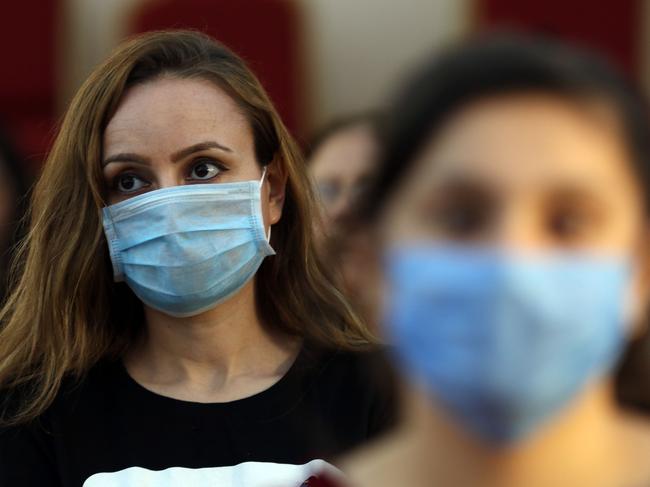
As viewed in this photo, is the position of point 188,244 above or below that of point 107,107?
below

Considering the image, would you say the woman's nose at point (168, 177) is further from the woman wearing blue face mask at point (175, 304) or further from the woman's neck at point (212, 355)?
the woman's neck at point (212, 355)

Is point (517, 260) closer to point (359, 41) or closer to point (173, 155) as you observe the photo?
point (173, 155)

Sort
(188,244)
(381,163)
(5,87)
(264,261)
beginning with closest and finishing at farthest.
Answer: (381,163), (188,244), (264,261), (5,87)

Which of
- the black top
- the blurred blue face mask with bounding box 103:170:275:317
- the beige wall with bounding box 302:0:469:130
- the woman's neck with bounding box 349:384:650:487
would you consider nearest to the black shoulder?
the black top

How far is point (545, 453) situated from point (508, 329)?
0.17 meters

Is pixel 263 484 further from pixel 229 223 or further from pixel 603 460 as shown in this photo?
pixel 603 460

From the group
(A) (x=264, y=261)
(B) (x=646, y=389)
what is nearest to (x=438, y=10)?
(A) (x=264, y=261)

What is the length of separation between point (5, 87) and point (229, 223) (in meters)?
4.32

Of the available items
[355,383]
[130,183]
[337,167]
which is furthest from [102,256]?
[337,167]

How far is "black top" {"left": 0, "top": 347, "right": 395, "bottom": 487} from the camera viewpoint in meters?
2.42

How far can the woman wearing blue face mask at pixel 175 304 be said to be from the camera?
8.18 feet

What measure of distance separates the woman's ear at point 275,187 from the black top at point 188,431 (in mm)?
363

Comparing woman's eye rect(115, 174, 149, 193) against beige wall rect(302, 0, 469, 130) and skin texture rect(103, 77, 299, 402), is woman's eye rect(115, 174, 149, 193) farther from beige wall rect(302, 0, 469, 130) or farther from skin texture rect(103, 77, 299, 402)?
beige wall rect(302, 0, 469, 130)

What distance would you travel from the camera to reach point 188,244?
8.57 feet
